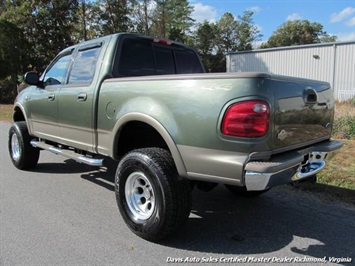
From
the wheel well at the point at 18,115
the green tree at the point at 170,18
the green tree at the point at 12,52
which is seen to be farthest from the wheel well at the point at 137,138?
the green tree at the point at 170,18

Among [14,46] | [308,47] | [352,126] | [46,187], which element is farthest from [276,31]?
[46,187]

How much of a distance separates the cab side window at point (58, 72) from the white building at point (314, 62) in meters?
20.4

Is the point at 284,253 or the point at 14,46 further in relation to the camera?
the point at 14,46

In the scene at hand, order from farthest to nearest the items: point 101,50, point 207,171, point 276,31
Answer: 1. point 276,31
2. point 101,50
3. point 207,171

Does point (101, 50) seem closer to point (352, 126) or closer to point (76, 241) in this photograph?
point (76, 241)

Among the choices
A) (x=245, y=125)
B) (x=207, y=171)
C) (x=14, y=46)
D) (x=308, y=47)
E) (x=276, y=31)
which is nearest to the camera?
(x=245, y=125)

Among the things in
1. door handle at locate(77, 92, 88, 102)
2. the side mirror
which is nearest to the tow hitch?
door handle at locate(77, 92, 88, 102)

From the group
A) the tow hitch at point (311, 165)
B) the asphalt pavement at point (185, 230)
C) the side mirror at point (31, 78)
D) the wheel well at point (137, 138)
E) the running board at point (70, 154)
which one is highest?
the side mirror at point (31, 78)

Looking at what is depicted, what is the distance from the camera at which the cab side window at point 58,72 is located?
514 centimetres

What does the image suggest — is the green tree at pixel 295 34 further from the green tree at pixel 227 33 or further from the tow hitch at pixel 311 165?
the tow hitch at pixel 311 165

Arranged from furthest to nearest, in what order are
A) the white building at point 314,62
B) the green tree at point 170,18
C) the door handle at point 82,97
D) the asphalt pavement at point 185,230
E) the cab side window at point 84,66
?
1. the green tree at point 170,18
2. the white building at point 314,62
3. the cab side window at point 84,66
4. the door handle at point 82,97
5. the asphalt pavement at point 185,230

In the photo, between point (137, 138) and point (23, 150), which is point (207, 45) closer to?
point (23, 150)

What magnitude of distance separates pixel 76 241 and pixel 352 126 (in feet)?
24.5

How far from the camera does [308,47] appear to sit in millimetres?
25984
